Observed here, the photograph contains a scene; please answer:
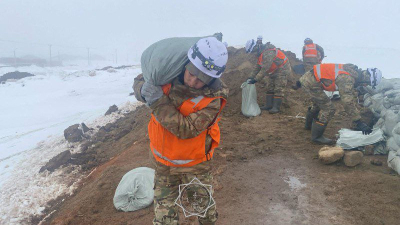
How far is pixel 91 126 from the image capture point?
345 inches

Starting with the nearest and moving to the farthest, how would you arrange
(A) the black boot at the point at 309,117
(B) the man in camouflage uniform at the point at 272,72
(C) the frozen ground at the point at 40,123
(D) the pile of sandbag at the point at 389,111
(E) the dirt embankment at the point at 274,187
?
1. (E) the dirt embankment at the point at 274,187
2. (D) the pile of sandbag at the point at 389,111
3. (C) the frozen ground at the point at 40,123
4. (A) the black boot at the point at 309,117
5. (B) the man in camouflage uniform at the point at 272,72

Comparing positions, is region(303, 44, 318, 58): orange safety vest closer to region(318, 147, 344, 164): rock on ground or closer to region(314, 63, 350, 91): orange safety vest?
region(314, 63, 350, 91): orange safety vest

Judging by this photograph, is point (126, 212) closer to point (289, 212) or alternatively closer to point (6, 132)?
point (289, 212)

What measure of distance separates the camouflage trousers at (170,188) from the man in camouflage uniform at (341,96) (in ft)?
11.3

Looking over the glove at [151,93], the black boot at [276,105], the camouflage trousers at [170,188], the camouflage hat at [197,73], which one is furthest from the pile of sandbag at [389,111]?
the glove at [151,93]

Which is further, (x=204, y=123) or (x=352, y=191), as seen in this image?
(x=352, y=191)

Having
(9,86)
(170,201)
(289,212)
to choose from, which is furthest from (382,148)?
(9,86)

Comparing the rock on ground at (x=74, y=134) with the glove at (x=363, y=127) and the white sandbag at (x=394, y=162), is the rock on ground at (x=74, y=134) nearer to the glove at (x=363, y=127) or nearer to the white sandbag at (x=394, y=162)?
the glove at (x=363, y=127)

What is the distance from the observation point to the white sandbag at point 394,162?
352cm

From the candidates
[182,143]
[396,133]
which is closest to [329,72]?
[396,133]

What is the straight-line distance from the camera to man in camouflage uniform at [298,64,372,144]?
4586 millimetres

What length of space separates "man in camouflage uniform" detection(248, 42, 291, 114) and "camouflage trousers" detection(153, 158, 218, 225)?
15.6 ft

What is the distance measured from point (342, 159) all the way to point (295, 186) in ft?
3.14

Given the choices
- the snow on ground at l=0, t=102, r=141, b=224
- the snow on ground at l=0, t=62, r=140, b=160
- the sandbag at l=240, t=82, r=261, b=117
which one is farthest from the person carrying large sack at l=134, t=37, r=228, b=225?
the snow on ground at l=0, t=62, r=140, b=160
